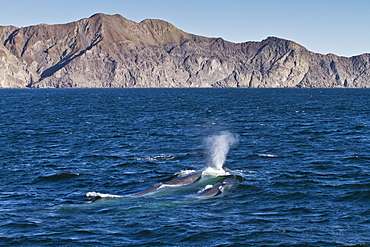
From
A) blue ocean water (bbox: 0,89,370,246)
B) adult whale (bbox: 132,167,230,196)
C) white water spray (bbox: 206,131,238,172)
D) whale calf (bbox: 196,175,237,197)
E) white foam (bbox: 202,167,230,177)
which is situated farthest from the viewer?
white water spray (bbox: 206,131,238,172)

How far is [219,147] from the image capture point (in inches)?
1720

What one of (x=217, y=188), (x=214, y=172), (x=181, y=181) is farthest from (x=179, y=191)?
(x=214, y=172)

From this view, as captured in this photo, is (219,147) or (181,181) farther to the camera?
(219,147)

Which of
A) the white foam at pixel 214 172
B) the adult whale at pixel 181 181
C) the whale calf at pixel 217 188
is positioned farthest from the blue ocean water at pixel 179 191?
the white foam at pixel 214 172

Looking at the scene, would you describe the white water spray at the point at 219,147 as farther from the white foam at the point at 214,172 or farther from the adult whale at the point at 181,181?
the adult whale at the point at 181,181

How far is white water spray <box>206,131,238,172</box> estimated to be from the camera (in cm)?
3350

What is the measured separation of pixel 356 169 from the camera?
30.3m

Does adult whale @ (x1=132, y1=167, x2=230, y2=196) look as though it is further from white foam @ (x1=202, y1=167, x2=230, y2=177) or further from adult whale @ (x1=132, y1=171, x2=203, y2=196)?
white foam @ (x1=202, y1=167, x2=230, y2=177)

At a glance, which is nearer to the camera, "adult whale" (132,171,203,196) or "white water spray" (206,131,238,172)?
"adult whale" (132,171,203,196)

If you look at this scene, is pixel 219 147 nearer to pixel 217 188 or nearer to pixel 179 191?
pixel 217 188

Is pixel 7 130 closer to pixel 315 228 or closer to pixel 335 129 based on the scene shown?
pixel 335 129

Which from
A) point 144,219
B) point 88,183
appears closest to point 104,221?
point 144,219

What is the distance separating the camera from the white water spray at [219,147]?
33.5m

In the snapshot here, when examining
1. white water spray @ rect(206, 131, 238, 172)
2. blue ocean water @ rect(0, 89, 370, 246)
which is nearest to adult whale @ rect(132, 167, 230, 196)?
blue ocean water @ rect(0, 89, 370, 246)
